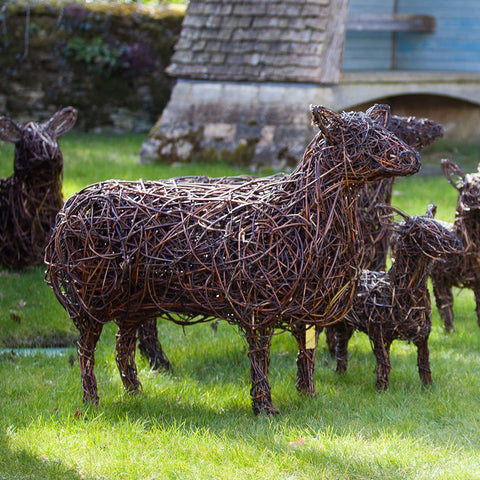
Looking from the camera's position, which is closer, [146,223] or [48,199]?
[146,223]

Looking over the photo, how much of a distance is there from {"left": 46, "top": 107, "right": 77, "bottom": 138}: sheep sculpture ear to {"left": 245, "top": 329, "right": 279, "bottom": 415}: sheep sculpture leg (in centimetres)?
377

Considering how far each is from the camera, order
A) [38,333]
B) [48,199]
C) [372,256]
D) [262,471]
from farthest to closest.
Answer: [48,199]
[38,333]
[372,256]
[262,471]

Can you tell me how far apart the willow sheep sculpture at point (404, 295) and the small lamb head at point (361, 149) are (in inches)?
26.5

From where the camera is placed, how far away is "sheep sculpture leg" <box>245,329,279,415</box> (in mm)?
4367

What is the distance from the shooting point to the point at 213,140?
12344 millimetres

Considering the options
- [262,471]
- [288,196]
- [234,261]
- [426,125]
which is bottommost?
[262,471]

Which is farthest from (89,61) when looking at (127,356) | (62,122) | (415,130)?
(127,356)

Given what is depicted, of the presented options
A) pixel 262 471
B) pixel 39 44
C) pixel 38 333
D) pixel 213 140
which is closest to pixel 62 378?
pixel 38 333

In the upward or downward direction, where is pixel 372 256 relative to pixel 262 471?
upward

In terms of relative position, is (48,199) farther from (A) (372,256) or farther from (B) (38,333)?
(A) (372,256)

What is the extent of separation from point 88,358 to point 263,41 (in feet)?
27.6

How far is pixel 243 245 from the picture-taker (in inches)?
167

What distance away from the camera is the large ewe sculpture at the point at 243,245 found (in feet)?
13.9

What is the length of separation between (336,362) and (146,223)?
2.02 m
